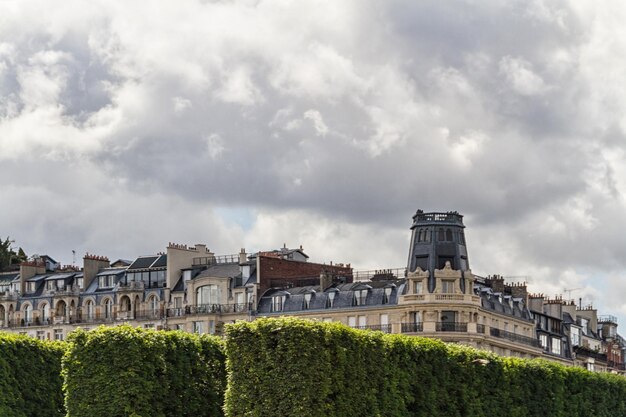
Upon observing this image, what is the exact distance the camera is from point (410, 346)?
91938mm

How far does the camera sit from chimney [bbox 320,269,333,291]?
5955 inches

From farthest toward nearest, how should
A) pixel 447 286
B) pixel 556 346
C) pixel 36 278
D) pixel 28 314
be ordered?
pixel 36 278, pixel 28 314, pixel 556 346, pixel 447 286

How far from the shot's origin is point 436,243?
147m

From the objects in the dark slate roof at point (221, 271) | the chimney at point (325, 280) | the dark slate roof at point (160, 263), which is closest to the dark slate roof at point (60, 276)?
the dark slate roof at point (160, 263)

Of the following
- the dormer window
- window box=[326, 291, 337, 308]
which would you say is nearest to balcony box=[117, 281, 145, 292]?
window box=[326, 291, 337, 308]

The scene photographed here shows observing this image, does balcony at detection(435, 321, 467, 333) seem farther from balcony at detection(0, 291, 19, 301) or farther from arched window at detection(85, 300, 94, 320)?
balcony at detection(0, 291, 19, 301)

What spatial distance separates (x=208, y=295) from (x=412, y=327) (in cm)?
2443

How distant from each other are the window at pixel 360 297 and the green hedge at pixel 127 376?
63.9 m

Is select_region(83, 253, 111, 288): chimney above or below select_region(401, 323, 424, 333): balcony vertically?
above

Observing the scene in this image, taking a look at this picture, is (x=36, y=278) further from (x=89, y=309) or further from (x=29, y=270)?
(x=89, y=309)

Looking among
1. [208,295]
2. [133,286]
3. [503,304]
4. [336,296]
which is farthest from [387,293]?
[133,286]

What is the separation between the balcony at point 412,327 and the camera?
14275cm

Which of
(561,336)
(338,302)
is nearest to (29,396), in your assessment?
(338,302)

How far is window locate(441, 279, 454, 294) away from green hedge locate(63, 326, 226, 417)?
62080 millimetres
